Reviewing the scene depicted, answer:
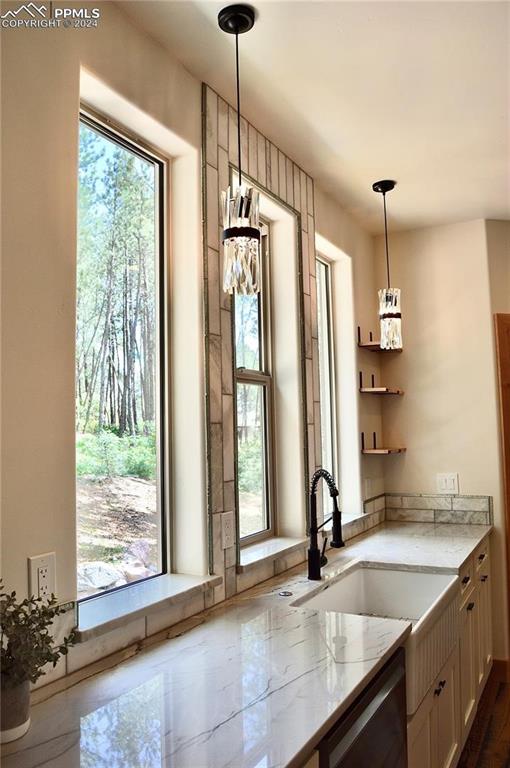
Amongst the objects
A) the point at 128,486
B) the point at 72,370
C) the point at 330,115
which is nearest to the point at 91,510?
the point at 128,486

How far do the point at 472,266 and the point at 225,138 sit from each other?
209 cm

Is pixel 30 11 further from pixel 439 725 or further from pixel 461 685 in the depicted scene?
pixel 461 685

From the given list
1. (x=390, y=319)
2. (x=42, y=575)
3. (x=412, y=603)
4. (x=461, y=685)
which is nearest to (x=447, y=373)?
(x=390, y=319)

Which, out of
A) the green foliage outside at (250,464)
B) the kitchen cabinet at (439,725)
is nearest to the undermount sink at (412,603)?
the kitchen cabinet at (439,725)

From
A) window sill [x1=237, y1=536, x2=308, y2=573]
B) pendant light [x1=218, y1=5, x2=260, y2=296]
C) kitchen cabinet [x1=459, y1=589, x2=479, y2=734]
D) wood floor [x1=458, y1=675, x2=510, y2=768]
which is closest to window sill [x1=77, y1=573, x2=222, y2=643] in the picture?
window sill [x1=237, y1=536, x2=308, y2=573]

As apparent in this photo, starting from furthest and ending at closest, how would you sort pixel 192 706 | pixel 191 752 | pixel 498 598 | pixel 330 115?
pixel 498 598, pixel 330 115, pixel 192 706, pixel 191 752

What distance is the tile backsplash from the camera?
362 cm

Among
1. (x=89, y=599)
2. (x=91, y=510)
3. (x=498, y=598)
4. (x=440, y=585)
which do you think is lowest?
(x=498, y=598)

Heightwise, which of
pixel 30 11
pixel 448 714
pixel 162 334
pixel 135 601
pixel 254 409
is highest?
pixel 30 11

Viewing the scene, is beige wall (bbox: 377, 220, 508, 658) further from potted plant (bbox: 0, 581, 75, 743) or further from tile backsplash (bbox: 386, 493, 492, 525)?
potted plant (bbox: 0, 581, 75, 743)

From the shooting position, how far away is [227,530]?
6.86 feet

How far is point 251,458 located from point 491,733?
1.75m

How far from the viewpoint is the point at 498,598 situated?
3.55 metres

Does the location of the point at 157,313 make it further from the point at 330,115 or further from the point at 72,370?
the point at 330,115
